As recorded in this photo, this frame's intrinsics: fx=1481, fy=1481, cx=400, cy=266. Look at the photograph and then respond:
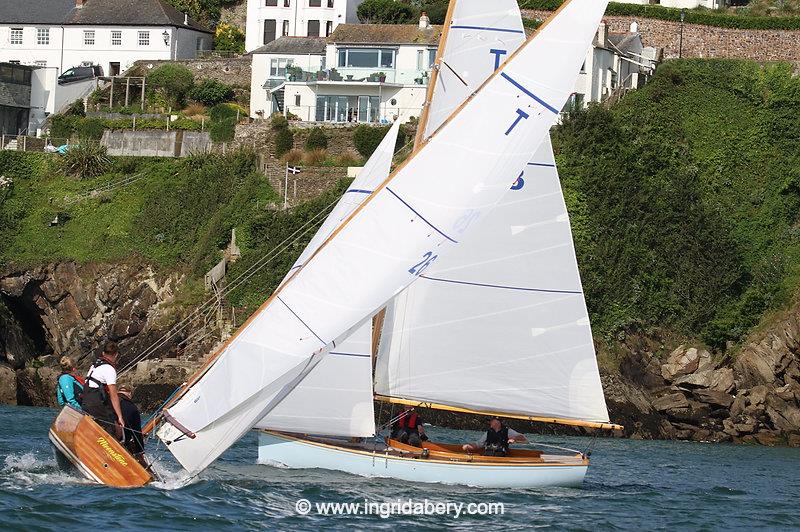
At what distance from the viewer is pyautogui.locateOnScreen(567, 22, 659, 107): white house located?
62156mm

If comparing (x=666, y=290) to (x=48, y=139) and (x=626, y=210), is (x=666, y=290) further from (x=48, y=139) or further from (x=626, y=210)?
(x=48, y=139)

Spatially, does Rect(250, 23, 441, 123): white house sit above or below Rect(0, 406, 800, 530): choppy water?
above

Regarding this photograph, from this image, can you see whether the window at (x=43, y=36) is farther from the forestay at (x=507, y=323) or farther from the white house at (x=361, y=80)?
the forestay at (x=507, y=323)

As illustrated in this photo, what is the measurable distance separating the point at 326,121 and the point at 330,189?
6.46m

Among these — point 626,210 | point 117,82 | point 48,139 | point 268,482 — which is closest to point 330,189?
point 626,210

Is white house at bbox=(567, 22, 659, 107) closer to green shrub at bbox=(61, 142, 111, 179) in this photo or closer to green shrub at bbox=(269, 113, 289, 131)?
green shrub at bbox=(269, 113, 289, 131)

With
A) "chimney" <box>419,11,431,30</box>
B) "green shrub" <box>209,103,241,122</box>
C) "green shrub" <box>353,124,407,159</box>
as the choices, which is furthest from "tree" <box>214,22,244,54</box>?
"green shrub" <box>353,124,407,159</box>

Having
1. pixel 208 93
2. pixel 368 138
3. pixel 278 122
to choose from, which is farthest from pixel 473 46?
pixel 208 93

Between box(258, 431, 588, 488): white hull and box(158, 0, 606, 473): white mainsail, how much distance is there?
3137 mm

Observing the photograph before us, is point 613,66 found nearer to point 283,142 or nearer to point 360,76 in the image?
point 360,76

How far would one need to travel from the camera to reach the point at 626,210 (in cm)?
5284

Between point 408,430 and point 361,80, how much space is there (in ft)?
125

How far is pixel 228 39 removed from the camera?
76.9 metres

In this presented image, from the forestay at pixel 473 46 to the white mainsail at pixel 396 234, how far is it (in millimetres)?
4316
